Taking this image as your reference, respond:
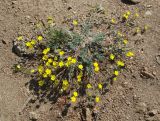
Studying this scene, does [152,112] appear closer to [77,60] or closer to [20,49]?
[77,60]

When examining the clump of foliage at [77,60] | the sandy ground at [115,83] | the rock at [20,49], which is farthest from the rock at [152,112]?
the rock at [20,49]

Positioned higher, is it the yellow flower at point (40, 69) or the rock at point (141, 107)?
the yellow flower at point (40, 69)

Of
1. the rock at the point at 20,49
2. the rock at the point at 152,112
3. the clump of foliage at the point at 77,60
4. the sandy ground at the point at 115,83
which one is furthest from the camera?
the rock at the point at 20,49

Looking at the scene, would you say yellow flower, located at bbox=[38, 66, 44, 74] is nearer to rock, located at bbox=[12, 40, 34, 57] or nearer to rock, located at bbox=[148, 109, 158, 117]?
rock, located at bbox=[12, 40, 34, 57]

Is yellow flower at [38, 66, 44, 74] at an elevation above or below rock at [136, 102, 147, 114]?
above

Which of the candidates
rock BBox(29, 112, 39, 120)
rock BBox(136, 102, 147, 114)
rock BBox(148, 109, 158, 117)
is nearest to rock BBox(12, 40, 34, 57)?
rock BBox(29, 112, 39, 120)

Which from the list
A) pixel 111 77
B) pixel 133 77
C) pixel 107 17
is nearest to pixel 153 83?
pixel 133 77

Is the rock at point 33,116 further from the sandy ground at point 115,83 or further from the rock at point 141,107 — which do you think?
the rock at point 141,107

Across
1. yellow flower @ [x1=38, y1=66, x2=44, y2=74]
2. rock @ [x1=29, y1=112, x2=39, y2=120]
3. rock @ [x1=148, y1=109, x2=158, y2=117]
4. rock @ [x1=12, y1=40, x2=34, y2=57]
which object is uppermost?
rock @ [x1=12, y1=40, x2=34, y2=57]
